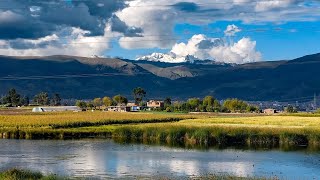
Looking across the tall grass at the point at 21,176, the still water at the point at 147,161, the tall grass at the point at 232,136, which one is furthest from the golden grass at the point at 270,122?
the tall grass at the point at 21,176

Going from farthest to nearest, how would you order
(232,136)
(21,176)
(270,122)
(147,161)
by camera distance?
(270,122) → (232,136) → (147,161) → (21,176)

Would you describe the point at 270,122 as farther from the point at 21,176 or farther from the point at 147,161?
the point at 21,176

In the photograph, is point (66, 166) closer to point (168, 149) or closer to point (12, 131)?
point (168, 149)

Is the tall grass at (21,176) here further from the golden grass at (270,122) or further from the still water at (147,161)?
the golden grass at (270,122)

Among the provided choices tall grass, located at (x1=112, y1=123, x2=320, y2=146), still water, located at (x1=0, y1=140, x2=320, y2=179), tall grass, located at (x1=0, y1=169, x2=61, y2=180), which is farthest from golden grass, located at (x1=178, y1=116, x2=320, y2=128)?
tall grass, located at (x1=0, y1=169, x2=61, y2=180)

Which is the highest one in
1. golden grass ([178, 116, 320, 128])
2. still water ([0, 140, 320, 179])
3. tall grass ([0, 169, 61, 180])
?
golden grass ([178, 116, 320, 128])

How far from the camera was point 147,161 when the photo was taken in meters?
51.3

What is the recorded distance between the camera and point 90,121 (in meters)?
101

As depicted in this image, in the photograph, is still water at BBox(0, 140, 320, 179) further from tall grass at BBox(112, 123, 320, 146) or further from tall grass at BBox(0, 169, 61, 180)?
tall grass at BBox(112, 123, 320, 146)

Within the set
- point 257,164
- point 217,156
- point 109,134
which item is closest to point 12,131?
point 109,134

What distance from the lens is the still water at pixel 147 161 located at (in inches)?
1729

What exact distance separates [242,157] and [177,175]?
50.9 ft

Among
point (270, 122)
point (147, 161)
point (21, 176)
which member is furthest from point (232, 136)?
point (21, 176)

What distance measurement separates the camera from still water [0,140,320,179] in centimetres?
4391
